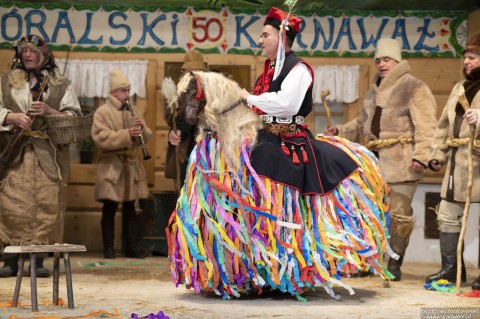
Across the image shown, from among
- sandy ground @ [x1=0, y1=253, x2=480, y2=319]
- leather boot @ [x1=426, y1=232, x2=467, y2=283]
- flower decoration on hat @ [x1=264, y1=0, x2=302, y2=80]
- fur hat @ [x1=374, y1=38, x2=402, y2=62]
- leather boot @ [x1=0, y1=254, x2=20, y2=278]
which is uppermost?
fur hat @ [x1=374, y1=38, x2=402, y2=62]

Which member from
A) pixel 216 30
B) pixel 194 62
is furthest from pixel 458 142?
pixel 216 30

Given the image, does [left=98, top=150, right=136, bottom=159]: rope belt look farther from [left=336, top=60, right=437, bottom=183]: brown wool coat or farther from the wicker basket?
[left=336, top=60, right=437, bottom=183]: brown wool coat

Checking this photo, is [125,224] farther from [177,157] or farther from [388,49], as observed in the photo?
[388,49]

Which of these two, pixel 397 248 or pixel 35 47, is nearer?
pixel 35 47

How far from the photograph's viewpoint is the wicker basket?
6723 millimetres

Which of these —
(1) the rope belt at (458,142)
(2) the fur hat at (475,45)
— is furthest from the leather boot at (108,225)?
(2) the fur hat at (475,45)

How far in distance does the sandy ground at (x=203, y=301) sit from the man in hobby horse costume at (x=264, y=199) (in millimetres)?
156

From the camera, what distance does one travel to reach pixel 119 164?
28.2 feet

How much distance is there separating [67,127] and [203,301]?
214cm

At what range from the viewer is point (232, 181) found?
5242 mm

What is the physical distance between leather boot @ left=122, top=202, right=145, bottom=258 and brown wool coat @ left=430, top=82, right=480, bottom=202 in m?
3.43

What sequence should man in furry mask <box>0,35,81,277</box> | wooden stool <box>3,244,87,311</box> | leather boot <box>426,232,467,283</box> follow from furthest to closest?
man in furry mask <box>0,35,81,277</box> → leather boot <box>426,232,467,283</box> → wooden stool <box>3,244,87,311</box>

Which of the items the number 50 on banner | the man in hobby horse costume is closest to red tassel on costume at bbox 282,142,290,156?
A: the man in hobby horse costume

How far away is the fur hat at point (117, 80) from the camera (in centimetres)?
857
